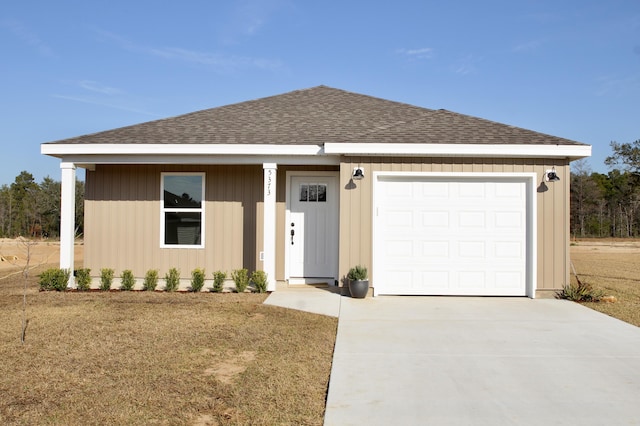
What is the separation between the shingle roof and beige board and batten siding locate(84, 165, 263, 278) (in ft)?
2.56

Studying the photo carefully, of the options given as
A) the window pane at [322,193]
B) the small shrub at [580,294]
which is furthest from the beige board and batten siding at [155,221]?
the small shrub at [580,294]

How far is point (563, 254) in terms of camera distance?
8.41m

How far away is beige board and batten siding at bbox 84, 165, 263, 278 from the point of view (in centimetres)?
980

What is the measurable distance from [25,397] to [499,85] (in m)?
17.3

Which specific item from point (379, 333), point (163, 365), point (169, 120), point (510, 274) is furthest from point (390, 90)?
point (163, 365)

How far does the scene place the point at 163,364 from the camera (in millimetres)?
4547

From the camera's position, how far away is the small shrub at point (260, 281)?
8.80 meters

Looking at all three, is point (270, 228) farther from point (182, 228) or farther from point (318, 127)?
point (318, 127)

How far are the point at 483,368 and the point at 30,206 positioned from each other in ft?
144

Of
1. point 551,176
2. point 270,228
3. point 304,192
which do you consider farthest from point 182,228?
point 551,176

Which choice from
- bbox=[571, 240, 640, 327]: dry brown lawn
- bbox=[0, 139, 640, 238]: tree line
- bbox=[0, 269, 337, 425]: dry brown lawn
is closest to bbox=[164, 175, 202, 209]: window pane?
bbox=[0, 269, 337, 425]: dry brown lawn

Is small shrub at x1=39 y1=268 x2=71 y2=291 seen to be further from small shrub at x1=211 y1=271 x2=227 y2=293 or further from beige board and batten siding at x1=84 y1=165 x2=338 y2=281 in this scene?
small shrub at x1=211 y1=271 x2=227 y2=293

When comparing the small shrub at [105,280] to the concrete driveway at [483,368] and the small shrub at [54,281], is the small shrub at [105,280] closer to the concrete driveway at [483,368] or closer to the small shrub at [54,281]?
the small shrub at [54,281]

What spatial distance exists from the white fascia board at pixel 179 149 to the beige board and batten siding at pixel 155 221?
92 centimetres
